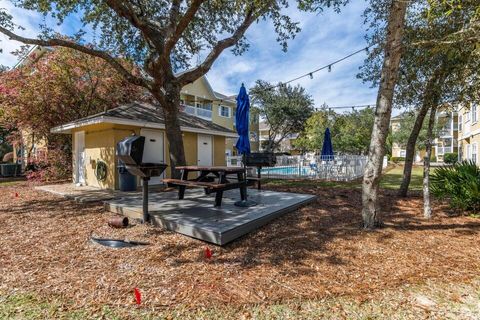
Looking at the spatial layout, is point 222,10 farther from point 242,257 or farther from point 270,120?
point 270,120

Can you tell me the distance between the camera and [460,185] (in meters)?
6.07

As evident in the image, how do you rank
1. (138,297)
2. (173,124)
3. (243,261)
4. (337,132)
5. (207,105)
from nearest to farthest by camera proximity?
(138,297)
(243,261)
(173,124)
(207,105)
(337,132)

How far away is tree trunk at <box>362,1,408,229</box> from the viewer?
14.7 ft

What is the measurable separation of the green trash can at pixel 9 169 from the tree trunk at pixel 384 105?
20443mm

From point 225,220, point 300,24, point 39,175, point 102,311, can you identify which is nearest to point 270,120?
point 300,24

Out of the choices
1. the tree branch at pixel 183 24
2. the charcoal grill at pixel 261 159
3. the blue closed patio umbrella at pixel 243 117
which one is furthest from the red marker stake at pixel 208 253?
the tree branch at pixel 183 24

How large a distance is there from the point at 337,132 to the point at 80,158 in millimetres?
24704

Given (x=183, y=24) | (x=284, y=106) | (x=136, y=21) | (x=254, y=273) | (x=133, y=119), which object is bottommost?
(x=254, y=273)

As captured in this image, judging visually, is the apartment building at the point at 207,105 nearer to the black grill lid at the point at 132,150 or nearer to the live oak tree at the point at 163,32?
the live oak tree at the point at 163,32

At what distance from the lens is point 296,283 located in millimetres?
2990

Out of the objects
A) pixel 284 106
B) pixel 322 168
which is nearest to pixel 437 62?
pixel 322 168

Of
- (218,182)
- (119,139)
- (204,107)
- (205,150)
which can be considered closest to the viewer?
(218,182)

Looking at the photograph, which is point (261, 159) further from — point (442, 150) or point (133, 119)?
point (442, 150)

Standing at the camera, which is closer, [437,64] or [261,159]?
[437,64]
